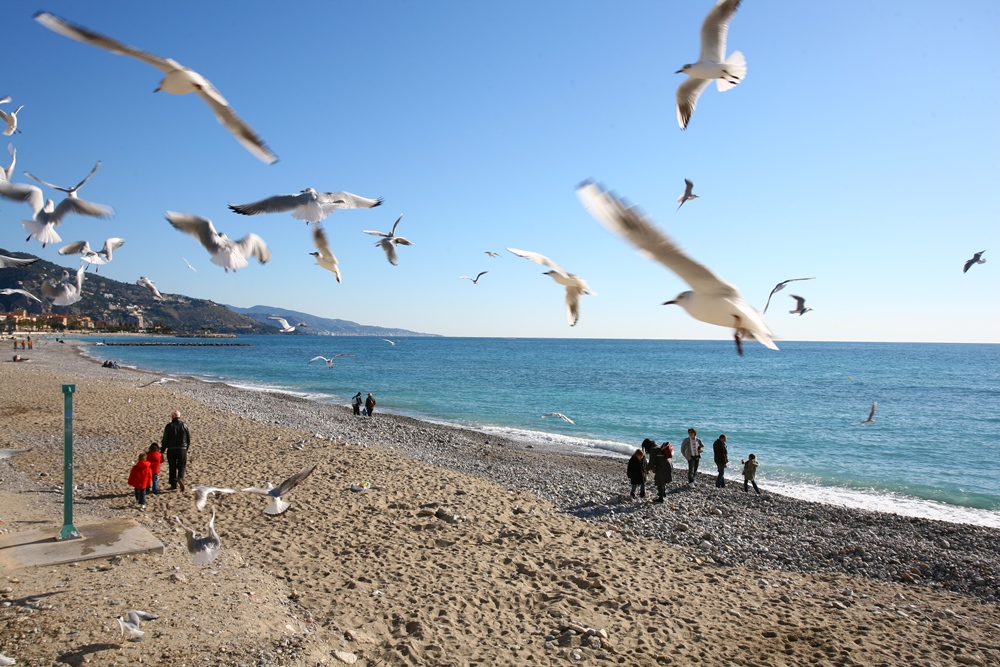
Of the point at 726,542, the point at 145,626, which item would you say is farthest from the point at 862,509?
the point at 145,626

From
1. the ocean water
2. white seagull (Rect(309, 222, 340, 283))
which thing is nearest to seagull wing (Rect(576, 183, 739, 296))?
white seagull (Rect(309, 222, 340, 283))

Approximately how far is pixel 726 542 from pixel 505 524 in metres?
3.44

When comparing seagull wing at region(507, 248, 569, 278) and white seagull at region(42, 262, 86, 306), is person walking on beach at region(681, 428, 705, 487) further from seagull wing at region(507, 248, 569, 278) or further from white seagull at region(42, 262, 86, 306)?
white seagull at region(42, 262, 86, 306)

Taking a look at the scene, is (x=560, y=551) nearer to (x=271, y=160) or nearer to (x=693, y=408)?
(x=271, y=160)

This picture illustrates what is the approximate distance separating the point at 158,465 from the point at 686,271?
8936 millimetres

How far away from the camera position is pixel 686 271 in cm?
281

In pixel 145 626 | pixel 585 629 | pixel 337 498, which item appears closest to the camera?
pixel 145 626

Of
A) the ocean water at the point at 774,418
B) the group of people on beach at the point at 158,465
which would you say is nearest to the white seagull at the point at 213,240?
the group of people on beach at the point at 158,465

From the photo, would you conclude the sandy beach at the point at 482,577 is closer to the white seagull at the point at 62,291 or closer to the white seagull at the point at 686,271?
the white seagull at the point at 62,291

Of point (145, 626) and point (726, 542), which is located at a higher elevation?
point (145, 626)

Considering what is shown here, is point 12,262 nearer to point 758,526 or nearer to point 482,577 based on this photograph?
point 482,577

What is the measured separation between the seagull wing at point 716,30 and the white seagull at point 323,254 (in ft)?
12.1

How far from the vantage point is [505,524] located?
8516 millimetres

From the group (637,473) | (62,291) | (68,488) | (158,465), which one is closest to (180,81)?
(62,291)
